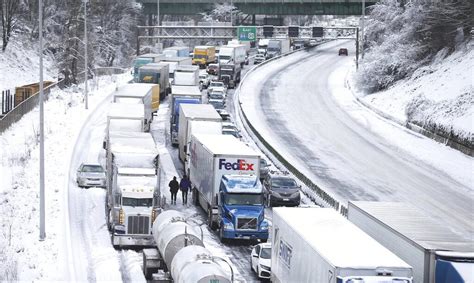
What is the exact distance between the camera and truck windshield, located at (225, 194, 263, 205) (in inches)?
1412

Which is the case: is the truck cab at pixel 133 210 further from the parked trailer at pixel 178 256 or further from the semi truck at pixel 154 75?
the semi truck at pixel 154 75

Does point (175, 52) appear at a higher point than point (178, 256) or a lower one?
higher

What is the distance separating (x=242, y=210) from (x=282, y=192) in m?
7.49

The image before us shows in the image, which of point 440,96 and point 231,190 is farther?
point 440,96

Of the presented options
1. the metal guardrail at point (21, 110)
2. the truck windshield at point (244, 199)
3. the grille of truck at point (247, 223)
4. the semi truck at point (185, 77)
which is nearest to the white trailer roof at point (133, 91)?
the metal guardrail at point (21, 110)

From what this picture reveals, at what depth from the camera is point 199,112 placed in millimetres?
50500

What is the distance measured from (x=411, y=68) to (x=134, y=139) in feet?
145

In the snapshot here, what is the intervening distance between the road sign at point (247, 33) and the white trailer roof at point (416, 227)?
9418 cm

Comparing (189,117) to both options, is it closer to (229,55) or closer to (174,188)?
(174,188)

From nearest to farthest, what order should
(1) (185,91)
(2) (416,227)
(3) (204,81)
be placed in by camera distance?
(2) (416,227)
(1) (185,91)
(3) (204,81)

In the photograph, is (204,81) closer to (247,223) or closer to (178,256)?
(247,223)

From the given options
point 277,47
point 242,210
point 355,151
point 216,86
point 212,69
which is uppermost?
point 277,47

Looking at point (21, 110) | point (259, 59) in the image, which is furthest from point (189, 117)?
point (259, 59)

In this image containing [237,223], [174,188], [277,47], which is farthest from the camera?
[277,47]
